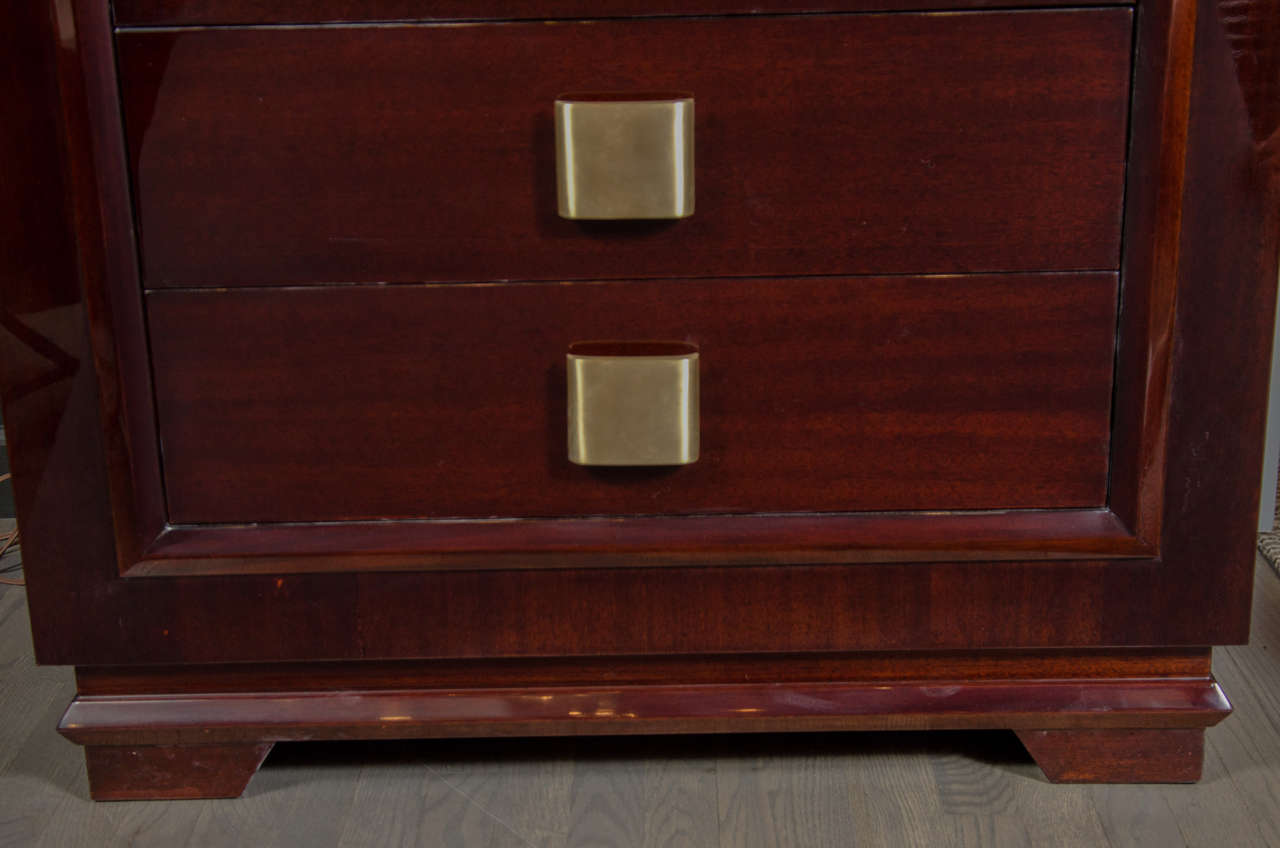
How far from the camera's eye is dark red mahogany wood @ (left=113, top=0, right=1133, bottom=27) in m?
0.67

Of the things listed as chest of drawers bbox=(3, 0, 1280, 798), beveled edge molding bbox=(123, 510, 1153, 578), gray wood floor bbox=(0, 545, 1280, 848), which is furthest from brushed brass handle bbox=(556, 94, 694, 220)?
gray wood floor bbox=(0, 545, 1280, 848)

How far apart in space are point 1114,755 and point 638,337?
368 mm

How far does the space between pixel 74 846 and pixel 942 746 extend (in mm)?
503

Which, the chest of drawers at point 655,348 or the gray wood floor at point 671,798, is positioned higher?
the chest of drawers at point 655,348

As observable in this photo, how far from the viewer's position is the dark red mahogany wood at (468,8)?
0.67m

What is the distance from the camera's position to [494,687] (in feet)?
2.56

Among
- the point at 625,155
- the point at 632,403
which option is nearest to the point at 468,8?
the point at 625,155

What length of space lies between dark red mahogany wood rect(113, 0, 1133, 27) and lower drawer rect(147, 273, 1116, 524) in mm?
138

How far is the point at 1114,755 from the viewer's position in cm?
77

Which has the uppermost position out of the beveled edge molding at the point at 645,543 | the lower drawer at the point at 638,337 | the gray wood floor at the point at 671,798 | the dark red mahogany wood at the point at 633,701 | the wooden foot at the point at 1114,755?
the lower drawer at the point at 638,337

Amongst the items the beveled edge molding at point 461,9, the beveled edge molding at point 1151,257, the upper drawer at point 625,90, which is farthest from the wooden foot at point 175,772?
the beveled edge molding at point 1151,257

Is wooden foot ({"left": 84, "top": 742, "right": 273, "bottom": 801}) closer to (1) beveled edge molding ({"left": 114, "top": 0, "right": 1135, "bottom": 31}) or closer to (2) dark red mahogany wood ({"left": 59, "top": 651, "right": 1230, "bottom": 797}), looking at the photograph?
(2) dark red mahogany wood ({"left": 59, "top": 651, "right": 1230, "bottom": 797})

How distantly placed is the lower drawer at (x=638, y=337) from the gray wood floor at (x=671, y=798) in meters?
0.17

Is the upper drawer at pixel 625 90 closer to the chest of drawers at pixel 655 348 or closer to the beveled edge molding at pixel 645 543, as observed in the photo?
the chest of drawers at pixel 655 348
